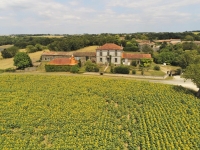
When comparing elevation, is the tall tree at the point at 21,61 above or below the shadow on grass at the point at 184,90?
above

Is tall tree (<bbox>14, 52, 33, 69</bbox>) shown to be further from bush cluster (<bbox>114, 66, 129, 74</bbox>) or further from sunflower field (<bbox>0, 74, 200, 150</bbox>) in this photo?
bush cluster (<bbox>114, 66, 129, 74</bbox>)

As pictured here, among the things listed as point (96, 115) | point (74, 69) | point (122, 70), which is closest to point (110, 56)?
point (122, 70)

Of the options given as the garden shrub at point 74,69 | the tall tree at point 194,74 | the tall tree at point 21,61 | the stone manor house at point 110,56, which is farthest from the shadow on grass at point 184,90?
the tall tree at point 21,61

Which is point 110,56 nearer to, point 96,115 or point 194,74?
point 194,74

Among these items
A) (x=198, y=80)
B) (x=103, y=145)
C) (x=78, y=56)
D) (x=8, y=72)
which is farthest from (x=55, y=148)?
(x=78, y=56)

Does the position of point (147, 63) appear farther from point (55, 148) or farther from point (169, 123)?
point (55, 148)

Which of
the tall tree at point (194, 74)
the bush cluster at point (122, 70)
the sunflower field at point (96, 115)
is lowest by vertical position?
the sunflower field at point (96, 115)

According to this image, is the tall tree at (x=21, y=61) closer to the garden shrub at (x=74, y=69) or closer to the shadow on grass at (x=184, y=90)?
the garden shrub at (x=74, y=69)
